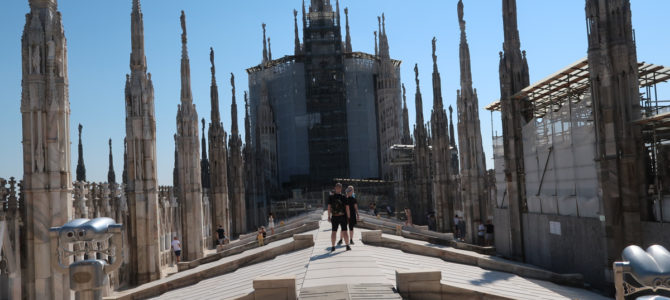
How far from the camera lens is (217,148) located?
103ft

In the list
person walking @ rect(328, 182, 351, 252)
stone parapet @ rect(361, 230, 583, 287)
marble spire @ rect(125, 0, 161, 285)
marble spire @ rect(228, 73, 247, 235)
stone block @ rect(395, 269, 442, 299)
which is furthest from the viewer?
marble spire @ rect(228, 73, 247, 235)

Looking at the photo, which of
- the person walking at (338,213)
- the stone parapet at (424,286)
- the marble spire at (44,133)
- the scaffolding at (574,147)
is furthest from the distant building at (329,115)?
the stone parapet at (424,286)

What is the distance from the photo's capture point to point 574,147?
50.5 feet

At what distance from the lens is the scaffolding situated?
12.5 m

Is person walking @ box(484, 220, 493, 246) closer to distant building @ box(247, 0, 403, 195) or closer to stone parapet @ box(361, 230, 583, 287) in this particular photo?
stone parapet @ box(361, 230, 583, 287)

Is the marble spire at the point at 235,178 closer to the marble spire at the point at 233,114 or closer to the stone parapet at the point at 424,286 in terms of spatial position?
the marble spire at the point at 233,114

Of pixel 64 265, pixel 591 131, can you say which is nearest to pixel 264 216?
pixel 591 131

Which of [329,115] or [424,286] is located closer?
[424,286]

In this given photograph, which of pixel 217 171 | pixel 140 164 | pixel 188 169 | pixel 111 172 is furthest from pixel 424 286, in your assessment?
pixel 111 172

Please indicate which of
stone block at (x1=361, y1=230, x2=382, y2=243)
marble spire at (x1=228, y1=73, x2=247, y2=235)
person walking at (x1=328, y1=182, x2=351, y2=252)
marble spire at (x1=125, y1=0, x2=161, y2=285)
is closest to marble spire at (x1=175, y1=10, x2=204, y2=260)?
marble spire at (x1=125, y1=0, x2=161, y2=285)

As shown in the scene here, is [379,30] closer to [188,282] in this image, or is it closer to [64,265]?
[188,282]

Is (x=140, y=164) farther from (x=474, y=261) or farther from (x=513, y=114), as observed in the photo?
(x=513, y=114)

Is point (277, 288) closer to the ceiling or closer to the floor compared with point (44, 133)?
closer to the floor

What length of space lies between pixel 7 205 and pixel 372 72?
152ft
